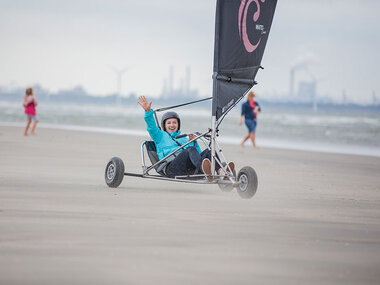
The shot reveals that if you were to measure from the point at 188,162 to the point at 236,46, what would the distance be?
4.90ft

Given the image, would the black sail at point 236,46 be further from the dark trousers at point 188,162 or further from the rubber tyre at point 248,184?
the rubber tyre at point 248,184

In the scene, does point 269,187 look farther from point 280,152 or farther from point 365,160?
point 280,152

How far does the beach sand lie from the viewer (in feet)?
13.9

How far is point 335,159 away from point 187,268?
474 inches

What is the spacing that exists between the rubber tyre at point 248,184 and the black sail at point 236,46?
0.76 m

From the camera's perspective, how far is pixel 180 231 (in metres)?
5.60

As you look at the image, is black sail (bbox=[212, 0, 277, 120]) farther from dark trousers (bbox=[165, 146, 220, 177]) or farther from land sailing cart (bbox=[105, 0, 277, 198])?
dark trousers (bbox=[165, 146, 220, 177])

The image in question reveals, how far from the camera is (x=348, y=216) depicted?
6.84 metres

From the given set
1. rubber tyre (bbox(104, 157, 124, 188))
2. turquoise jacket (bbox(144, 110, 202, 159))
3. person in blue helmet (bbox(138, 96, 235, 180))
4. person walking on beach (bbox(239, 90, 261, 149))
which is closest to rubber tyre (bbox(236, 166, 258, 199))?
person in blue helmet (bbox(138, 96, 235, 180))

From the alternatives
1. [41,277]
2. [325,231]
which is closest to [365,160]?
[325,231]

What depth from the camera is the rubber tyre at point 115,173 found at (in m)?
8.55

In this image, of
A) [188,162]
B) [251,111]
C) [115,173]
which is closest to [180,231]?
[188,162]

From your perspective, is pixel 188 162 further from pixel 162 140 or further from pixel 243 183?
pixel 243 183

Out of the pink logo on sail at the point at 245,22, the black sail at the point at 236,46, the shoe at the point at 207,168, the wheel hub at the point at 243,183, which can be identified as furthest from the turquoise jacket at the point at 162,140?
the pink logo on sail at the point at 245,22
